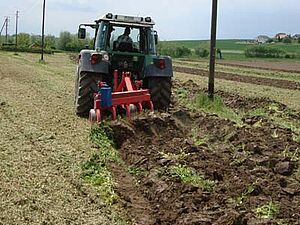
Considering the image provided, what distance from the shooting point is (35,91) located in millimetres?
15570

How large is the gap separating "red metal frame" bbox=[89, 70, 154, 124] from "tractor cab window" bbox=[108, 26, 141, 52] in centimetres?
67

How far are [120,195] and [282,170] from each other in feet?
7.67

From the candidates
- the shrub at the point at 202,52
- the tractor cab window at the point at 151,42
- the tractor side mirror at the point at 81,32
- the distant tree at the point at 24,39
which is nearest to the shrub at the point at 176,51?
the shrub at the point at 202,52

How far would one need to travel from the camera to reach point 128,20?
1168 cm

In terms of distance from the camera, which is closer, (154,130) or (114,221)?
(114,221)

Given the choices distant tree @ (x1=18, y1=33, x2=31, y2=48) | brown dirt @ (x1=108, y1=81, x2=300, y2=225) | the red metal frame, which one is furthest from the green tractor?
distant tree @ (x1=18, y1=33, x2=31, y2=48)

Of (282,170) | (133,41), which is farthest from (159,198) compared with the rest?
(133,41)

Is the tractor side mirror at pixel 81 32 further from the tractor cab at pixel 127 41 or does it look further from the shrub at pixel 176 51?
the shrub at pixel 176 51

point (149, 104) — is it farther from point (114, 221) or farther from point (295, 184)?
point (114, 221)

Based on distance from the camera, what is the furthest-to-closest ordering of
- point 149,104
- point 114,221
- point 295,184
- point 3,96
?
point 3,96, point 149,104, point 295,184, point 114,221

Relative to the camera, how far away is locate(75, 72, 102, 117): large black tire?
1095 centimetres

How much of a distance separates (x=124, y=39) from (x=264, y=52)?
64191mm

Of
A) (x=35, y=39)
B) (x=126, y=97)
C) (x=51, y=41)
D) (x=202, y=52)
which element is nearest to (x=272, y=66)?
(x=202, y=52)

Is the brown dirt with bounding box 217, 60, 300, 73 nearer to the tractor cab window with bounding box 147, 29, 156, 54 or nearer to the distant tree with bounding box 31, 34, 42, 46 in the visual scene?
the tractor cab window with bounding box 147, 29, 156, 54
